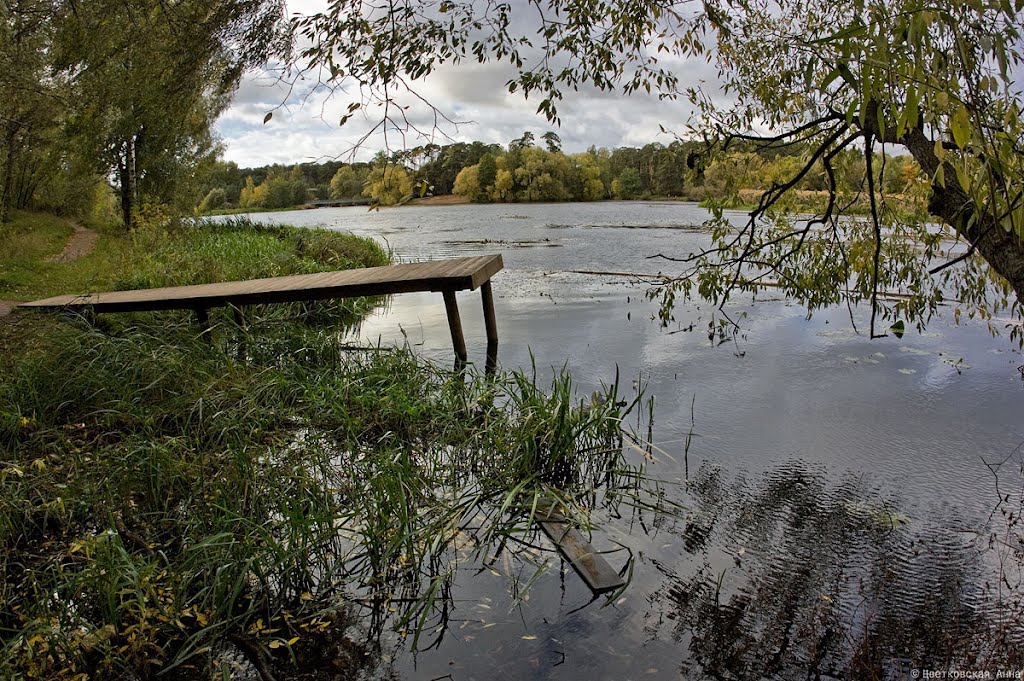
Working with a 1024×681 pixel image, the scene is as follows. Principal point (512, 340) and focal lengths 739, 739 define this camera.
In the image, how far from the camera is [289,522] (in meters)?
3.28

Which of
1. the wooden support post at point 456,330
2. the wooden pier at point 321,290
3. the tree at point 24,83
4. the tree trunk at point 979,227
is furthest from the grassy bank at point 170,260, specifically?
the tree trunk at point 979,227

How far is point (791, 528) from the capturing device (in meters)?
3.71

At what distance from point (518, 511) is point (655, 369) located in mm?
3294

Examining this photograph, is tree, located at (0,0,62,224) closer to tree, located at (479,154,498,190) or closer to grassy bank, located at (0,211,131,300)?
grassy bank, located at (0,211,131,300)

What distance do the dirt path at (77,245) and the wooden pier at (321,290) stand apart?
24.7 ft

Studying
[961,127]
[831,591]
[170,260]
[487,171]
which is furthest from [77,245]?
[487,171]

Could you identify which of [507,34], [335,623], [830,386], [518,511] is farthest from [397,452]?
[830,386]

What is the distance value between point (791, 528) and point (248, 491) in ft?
8.97

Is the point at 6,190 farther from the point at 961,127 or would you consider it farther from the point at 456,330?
the point at 961,127

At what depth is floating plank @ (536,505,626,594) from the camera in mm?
3135

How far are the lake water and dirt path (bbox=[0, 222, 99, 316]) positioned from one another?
358 inches

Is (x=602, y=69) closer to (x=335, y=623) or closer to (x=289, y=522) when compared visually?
(x=289, y=522)

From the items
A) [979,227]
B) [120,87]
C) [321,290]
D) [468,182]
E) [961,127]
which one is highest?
[468,182]

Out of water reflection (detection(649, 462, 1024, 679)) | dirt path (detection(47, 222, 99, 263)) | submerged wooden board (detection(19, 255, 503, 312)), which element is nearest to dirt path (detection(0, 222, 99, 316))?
dirt path (detection(47, 222, 99, 263))
